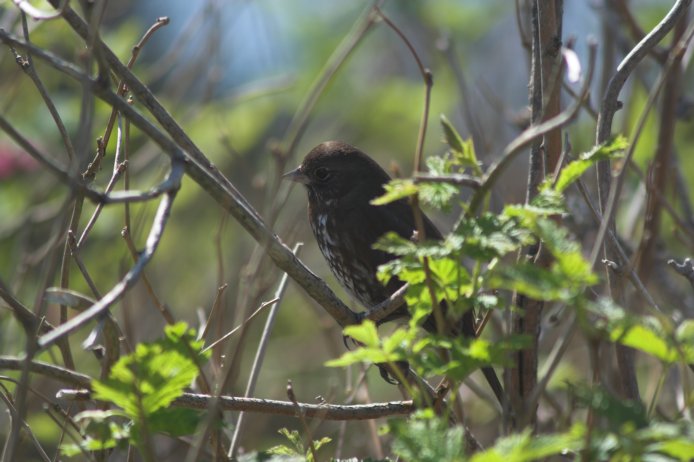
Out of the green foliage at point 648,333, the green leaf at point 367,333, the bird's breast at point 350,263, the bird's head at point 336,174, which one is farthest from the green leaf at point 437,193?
the bird's head at point 336,174

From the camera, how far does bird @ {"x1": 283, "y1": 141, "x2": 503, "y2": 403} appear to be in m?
3.91

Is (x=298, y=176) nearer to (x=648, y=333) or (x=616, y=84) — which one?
(x=616, y=84)

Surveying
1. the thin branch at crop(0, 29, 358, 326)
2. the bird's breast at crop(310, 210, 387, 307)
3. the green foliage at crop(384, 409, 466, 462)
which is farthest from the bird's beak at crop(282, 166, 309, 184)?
the green foliage at crop(384, 409, 466, 462)

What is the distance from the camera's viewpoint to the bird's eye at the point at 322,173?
4270mm

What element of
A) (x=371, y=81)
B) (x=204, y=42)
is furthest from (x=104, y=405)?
(x=371, y=81)

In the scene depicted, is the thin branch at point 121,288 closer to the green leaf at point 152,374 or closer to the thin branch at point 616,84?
the green leaf at point 152,374

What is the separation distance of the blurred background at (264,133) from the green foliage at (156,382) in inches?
16.8

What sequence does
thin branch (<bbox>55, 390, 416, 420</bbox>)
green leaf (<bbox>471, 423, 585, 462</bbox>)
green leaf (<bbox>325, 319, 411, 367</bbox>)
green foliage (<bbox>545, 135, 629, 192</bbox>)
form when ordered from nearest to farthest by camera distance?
green leaf (<bbox>471, 423, 585, 462</bbox>) < green leaf (<bbox>325, 319, 411, 367</bbox>) < green foliage (<bbox>545, 135, 629, 192</bbox>) < thin branch (<bbox>55, 390, 416, 420</bbox>)

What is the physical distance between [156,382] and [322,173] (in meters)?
2.73

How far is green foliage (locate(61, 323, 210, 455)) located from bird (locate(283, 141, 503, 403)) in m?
2.01

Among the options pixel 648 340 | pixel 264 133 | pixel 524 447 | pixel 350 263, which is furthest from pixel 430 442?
pixel 264 133

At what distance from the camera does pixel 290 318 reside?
639 cm

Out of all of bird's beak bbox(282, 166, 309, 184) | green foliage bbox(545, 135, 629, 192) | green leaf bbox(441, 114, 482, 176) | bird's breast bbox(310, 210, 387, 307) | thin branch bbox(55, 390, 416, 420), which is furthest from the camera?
bird's beak bbox(282, 166, 309, 184)

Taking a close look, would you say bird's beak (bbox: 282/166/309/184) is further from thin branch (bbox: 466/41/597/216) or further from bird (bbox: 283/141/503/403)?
thin branch (bbox: 466/41/597/216)
